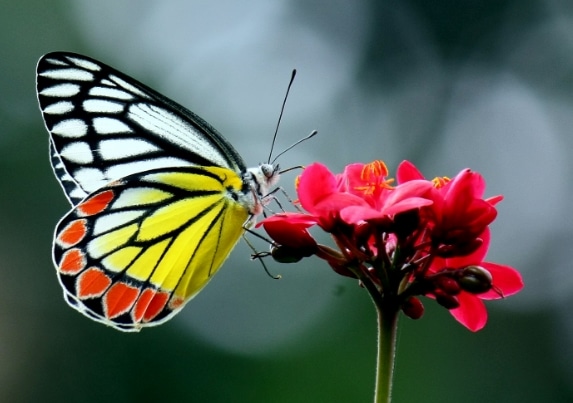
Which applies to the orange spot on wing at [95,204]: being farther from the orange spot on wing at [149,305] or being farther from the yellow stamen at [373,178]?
the yellow stamen at [373,178]

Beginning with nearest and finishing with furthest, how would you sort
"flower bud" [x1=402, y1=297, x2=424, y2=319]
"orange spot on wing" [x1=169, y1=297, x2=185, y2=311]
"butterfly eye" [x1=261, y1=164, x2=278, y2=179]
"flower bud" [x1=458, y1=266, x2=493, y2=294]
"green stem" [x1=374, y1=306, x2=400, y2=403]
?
1. "green stem" [x1=374, y1=306, x2=400, y2=403]
2. "flower bud" [x1=458, y1=266, x2=493, y2=294]
3. "flower bud" [x1=402, y1=297, x2=424, y2=319]
4. "orange spot on wing" [x1=169, y1=297, x2=185, y2=311]
5. "butterfly eye" [x1=261, y1=164, x2=278, y2=179]

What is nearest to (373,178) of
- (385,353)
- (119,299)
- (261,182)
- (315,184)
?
(315,184)

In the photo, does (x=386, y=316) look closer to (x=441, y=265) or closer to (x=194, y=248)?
(x=441, y=265)

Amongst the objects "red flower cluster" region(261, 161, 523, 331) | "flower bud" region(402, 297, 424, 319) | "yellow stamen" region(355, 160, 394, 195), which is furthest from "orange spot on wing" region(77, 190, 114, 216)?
"flower bud" region(402, 297, 424, 319)

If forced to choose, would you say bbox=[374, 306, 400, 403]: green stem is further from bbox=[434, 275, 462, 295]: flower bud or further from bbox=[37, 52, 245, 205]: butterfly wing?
bbox=[37, 52, 245, 205]: butterfly wing

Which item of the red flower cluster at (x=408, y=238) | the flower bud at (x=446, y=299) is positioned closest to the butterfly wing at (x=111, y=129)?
the red flower cluster at (x=408, y=238)

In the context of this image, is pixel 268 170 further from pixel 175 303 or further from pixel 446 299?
pixel 446 299
